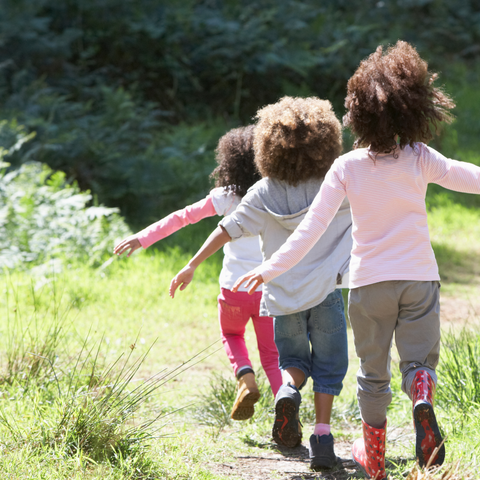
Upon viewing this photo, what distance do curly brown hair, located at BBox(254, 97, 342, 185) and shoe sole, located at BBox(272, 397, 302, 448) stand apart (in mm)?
1041

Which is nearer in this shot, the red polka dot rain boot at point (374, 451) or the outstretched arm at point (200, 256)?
the red polka dot rain boot at point (374, 451)

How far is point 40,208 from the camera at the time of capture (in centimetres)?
701

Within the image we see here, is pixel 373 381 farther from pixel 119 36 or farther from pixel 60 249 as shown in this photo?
pixel 119 36

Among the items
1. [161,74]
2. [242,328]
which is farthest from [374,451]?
[161,74]

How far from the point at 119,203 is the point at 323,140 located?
5838mm

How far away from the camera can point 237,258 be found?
348 cm

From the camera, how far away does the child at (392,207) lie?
2.42 meters

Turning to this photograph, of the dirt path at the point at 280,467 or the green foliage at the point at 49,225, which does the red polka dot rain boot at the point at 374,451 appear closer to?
the dirt path at the point at 280,467

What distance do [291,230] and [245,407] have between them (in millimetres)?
950

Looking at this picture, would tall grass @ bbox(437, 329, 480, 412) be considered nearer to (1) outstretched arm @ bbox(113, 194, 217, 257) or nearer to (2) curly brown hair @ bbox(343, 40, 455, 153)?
(2) curly brown hair @ bbox(343, 40, 455, 153)

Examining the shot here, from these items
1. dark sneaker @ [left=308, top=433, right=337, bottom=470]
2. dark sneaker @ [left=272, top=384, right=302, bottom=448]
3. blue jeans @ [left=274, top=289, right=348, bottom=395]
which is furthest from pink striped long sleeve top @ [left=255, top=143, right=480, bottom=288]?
dark sneaker @ [left=308, top=433, right=337, bottom=470]

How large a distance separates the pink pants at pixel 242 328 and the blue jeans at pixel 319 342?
377mm

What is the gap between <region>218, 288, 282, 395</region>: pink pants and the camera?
11.4ft

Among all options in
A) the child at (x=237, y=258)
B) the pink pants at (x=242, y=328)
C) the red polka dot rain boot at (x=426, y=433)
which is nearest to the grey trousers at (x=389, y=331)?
the red polka dot rain boot at (x=426, y=433)
